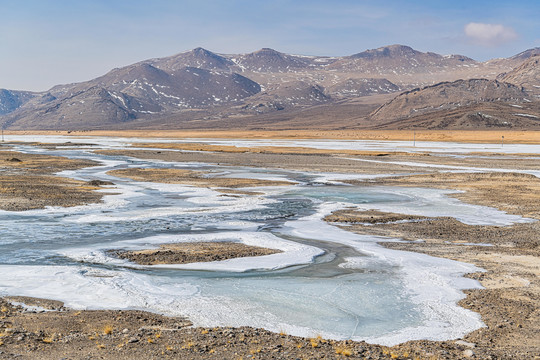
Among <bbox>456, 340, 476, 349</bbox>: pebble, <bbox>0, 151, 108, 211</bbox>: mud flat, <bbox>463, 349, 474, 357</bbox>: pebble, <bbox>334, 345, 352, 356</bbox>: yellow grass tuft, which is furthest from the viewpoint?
<bbox>0, 151, 108, 211</bbox>: mud flat

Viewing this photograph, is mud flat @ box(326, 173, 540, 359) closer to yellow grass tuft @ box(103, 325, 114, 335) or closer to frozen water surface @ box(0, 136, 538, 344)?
frozen water surface @ box(0, 136, 538, 344)

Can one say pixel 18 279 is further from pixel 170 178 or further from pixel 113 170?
pixel 113 170

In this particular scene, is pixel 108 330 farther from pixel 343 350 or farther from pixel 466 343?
pixel 466 343

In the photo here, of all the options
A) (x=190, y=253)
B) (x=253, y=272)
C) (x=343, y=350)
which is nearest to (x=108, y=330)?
(x=343, y=350)

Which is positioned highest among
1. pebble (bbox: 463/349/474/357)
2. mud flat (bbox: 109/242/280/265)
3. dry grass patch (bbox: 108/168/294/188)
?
pebble (bbox: 463/349/474/357)

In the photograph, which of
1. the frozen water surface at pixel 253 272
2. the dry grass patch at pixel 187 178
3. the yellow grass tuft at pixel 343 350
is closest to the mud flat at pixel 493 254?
the frozen water surface at pixel 253 272

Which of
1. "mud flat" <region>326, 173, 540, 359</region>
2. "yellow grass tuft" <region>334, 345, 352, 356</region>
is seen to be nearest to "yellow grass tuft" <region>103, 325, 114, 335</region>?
"yellow grass tuft" <region>334, 345, 352, 356</region>

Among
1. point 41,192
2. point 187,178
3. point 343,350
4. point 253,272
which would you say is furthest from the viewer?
point 187,178

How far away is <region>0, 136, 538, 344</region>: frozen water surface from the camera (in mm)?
12547

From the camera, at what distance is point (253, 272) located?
54.9ft

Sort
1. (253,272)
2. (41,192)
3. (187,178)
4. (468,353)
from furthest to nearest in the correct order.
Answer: (187,178) < (41,192) < (253,272) < (468,353)

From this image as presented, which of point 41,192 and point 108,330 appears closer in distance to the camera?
point 108,330

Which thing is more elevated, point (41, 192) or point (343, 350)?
point (343, 350)

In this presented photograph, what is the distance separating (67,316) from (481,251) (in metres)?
14.0
